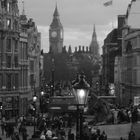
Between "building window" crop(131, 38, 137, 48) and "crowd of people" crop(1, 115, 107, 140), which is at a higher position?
"building window" crop(131, 38, 137, 48)

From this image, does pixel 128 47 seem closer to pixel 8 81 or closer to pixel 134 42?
pixel 134 42

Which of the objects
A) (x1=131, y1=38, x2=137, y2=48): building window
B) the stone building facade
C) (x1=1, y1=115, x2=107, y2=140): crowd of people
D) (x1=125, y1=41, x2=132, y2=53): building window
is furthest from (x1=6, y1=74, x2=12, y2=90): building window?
(x1=125, y1=41, x2=132, y2=53): building window

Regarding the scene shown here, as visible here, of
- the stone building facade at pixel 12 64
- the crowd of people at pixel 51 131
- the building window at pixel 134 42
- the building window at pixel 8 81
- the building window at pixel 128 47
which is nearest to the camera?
the crowd of people at pixel 51 131

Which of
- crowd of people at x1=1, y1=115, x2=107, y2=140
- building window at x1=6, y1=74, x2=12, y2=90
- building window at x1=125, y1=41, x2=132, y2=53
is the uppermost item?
building window at x1=125, y1=41, x2=132, y2=53

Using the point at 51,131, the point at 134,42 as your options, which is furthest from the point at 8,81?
the point at 51,131

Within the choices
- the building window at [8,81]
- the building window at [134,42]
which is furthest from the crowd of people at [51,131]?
the building window at [134,42]

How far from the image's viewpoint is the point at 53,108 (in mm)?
Result: 54969

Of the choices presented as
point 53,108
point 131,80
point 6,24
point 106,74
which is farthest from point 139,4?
point 106,74

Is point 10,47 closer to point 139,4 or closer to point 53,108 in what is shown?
point 53,108

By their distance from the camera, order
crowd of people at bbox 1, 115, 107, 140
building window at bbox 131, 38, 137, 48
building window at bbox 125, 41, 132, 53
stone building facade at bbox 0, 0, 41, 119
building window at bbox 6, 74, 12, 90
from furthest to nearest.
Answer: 1. building window at bbox 125, 41, 132, 53
2. building window at bbox 131, 38, 137, 48
3. building window at bbox 6, 74, 12, 90
4. stone building facade at bbox 0, 0, 41, 119
5. crowd of people at bbox 1, 115, 107, 140

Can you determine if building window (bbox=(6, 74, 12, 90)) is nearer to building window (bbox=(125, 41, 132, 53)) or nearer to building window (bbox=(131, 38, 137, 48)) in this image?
building window (bbox=(131, 38, 137, 48))

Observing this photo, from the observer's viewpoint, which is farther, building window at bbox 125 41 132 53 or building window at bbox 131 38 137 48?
building window at bbox 125 41 132 53

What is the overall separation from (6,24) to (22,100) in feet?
35.8

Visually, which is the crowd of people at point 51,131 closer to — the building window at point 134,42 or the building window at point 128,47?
the building window at point 134,42
